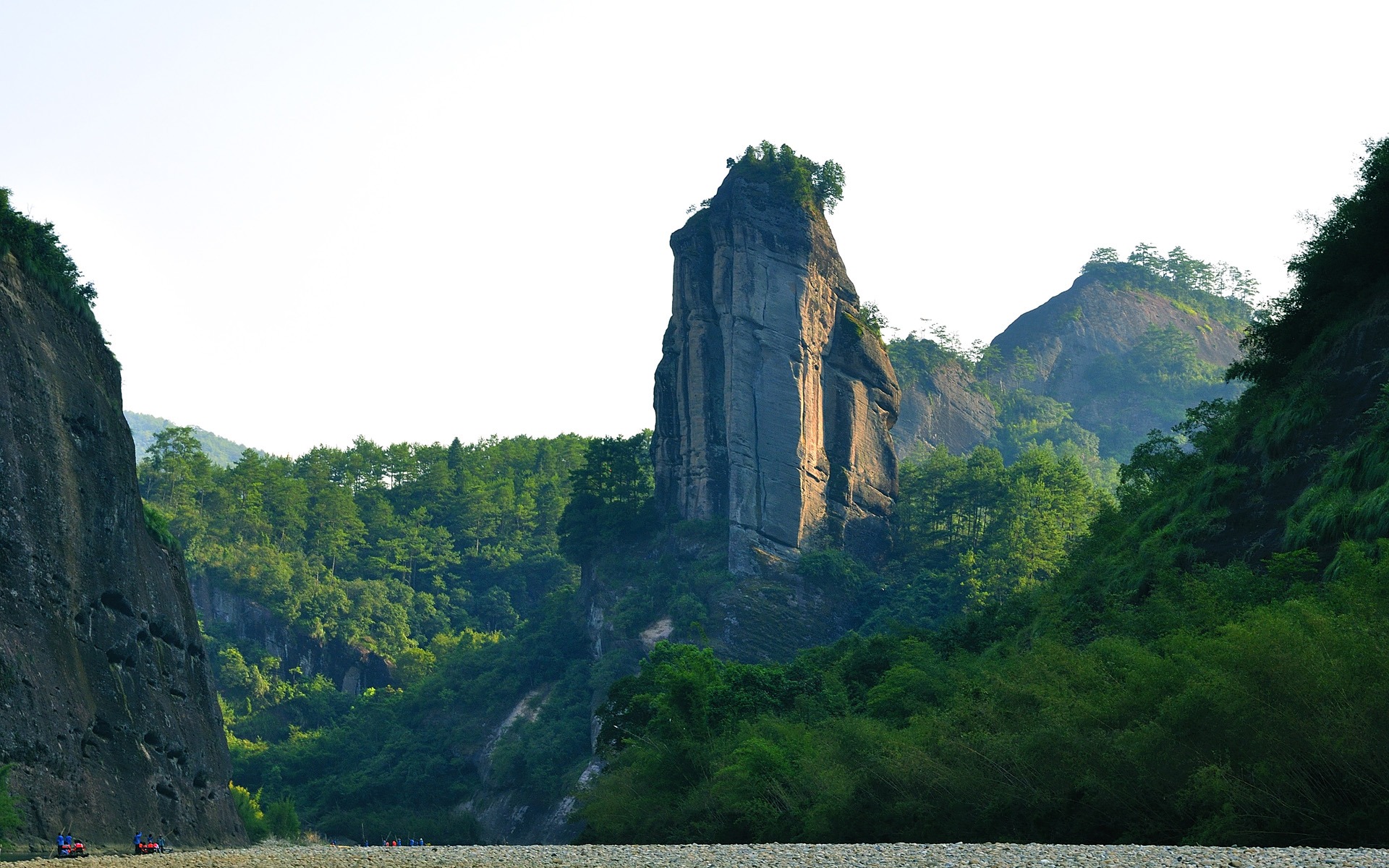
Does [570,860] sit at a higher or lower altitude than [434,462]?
lower

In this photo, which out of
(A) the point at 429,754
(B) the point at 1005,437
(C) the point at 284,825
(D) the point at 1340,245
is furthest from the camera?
(B) the point at 1005,437

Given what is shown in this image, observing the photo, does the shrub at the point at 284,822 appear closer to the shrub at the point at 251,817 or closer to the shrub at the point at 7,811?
the shrub at the point at 251,817

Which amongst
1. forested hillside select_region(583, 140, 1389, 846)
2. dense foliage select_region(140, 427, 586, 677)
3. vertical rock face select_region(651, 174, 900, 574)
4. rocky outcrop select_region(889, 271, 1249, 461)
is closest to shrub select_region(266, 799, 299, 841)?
forested hillside select_region(583, 140, 1389, 846)

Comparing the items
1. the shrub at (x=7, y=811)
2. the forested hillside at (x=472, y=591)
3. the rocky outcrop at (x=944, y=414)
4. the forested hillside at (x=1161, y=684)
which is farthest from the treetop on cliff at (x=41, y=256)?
the rocky outcrop at (x=944, y=414)

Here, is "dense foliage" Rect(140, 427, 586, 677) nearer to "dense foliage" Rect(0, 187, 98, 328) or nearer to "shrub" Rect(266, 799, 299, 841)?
"shrub" Rect(266, 799, 299, 841)

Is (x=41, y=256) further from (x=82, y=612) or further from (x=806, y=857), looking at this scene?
(x=806, y=857)

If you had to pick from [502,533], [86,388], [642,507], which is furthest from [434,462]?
[86,388]

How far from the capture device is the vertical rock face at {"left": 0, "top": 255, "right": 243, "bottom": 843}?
29.9 m

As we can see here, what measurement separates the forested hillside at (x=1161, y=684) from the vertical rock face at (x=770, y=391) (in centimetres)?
2594

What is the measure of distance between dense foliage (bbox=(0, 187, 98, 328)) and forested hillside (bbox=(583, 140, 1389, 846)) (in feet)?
65.5

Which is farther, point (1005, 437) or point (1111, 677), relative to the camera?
point (1005, 437)

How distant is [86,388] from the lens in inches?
1499

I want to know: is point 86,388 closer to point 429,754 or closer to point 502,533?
point 429,754

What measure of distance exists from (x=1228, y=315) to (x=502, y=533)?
83.5 m
